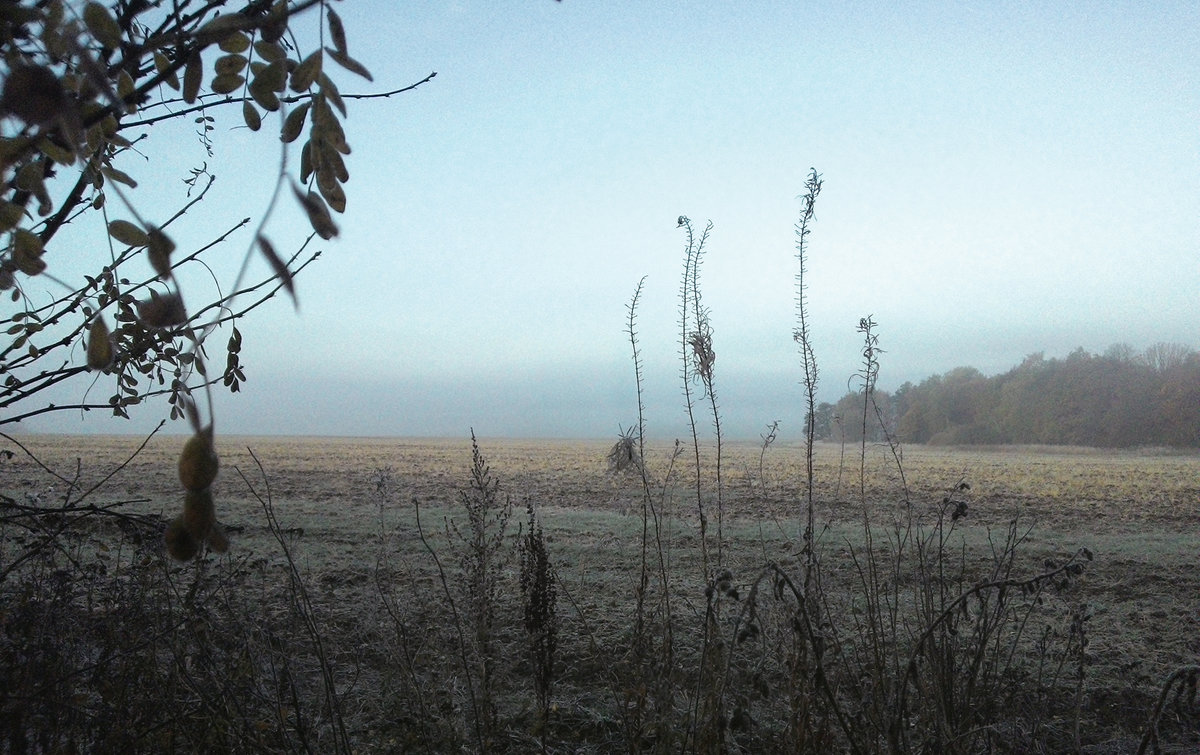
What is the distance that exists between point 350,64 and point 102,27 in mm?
392

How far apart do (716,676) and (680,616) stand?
8.90ft

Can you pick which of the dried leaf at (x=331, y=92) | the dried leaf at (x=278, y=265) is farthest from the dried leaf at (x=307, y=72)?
the dried leaf at (x=278, y=265)

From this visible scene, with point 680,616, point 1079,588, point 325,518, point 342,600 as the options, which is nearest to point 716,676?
point 680,616

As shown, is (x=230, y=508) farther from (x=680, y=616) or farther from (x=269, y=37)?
(x=269, y=37)

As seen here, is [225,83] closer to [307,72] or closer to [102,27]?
[102,27]

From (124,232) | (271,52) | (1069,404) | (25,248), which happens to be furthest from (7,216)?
(1069,404)

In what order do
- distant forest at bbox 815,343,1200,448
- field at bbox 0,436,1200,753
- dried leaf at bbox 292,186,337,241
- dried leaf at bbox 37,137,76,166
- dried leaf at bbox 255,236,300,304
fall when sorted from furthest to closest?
distant forest at bbox 815,343,1200,448 → field at bbox 0,436,1200,753 → dried leaf at bbox 37,137,76,166 → dried leaf at bbox 292,186,337,241 → dried leaf at bbox 255,236,300,304

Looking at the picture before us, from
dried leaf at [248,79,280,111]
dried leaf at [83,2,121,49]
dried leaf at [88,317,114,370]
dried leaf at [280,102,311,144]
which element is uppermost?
dried leaf at [83,2,121,49]

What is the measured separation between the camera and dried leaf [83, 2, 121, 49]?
859 millimetres

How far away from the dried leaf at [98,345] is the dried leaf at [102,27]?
32 cm

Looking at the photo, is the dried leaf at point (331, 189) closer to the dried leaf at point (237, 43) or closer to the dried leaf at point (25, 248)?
the dried leaf at point (237, 43)

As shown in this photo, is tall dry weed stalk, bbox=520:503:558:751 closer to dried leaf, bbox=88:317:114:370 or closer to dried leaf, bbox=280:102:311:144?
dried leaf, bbox=88:317:114:370

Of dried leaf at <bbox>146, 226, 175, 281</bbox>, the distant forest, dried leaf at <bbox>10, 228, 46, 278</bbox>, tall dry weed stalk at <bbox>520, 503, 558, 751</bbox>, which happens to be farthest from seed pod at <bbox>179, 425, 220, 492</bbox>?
the distant forest

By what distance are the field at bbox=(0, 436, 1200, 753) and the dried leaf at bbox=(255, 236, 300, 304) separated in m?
1.12
